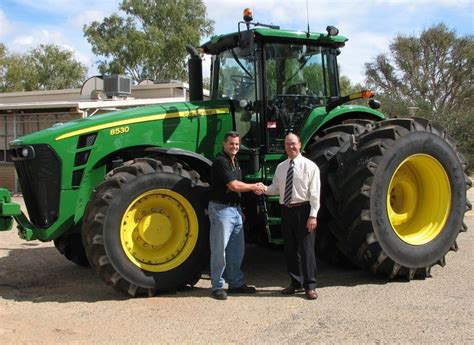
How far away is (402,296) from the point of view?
5438mm

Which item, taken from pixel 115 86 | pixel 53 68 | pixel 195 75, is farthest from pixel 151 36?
pixel 195 75

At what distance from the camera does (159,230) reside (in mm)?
5660

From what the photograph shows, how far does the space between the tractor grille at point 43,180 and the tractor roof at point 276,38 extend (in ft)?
8.03

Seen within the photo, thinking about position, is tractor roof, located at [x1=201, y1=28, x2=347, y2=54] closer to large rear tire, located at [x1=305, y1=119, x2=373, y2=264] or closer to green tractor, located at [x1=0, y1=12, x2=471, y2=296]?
green tractor, located at [x1=0, y1=12, x2=471, y2=296]

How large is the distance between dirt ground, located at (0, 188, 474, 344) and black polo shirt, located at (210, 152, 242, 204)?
989mm

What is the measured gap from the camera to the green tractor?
219 inches

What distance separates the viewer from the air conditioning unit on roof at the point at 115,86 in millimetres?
18719

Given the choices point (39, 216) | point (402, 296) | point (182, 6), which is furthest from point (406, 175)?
point (182, 6)

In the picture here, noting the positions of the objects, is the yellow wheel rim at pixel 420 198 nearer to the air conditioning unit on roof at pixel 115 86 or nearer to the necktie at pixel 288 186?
the necktie at pixel 288 186

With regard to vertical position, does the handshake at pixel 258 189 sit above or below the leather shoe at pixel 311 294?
above

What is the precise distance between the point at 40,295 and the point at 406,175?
4.26 metres

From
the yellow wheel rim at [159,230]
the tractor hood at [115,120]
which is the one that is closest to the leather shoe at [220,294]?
the yellow wheel rim at [159,230]

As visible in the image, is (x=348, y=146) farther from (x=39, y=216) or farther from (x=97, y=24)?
(x=97, y=24)

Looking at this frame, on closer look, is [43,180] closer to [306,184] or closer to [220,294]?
[220,294]
